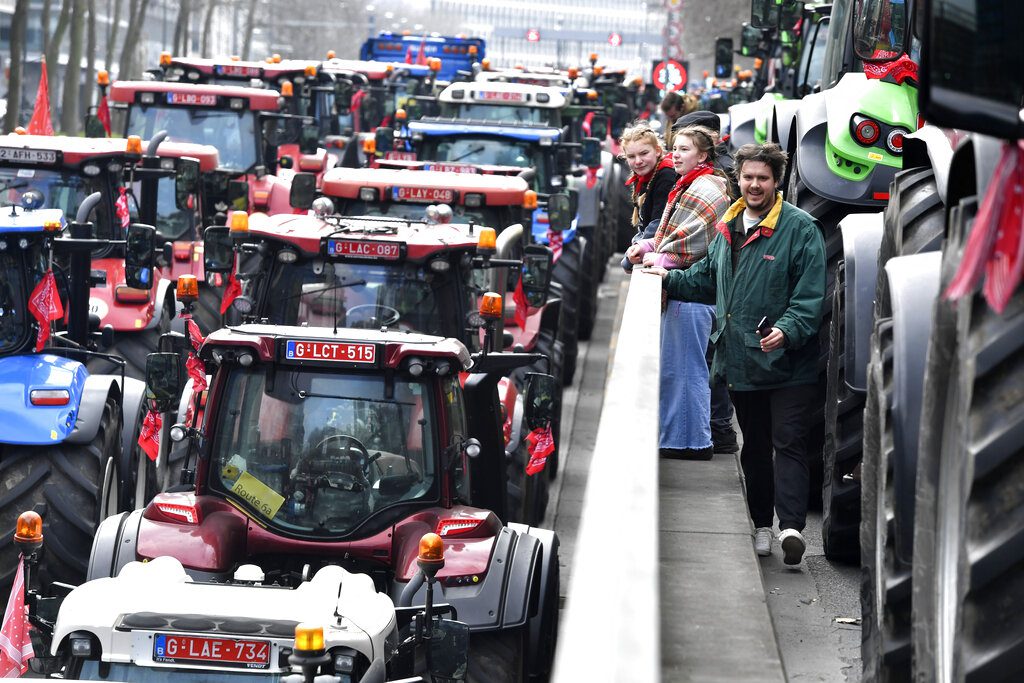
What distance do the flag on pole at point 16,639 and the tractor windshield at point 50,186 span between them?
5.97 metres

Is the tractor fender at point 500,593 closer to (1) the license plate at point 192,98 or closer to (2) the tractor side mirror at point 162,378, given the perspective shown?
(2) the tractor side mirror at point 162,378

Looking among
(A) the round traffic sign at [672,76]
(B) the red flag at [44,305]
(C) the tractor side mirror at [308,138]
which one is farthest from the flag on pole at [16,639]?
(A) the round traffic sign at [672,76]

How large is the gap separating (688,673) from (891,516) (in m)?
0.81

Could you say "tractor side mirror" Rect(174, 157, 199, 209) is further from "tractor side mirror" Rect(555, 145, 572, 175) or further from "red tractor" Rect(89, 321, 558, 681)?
"red tractor" Rect(89, 321, 558, 681)

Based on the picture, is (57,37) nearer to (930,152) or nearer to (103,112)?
(103,112)

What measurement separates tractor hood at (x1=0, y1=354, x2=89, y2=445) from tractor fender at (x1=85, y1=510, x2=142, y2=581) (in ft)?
5.10

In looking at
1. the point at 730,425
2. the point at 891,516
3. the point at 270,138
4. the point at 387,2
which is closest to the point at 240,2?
the point at 270,138

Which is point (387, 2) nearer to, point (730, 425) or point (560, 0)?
point (560, 0)

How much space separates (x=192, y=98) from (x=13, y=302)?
1026 centimetres

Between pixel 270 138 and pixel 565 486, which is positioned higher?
pixel 270 138

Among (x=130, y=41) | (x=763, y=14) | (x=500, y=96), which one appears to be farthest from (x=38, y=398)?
(x=130, y=41)

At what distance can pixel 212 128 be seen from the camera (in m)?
19.3

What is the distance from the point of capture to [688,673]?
5.05 meters

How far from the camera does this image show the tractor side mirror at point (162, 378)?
8266 mm
